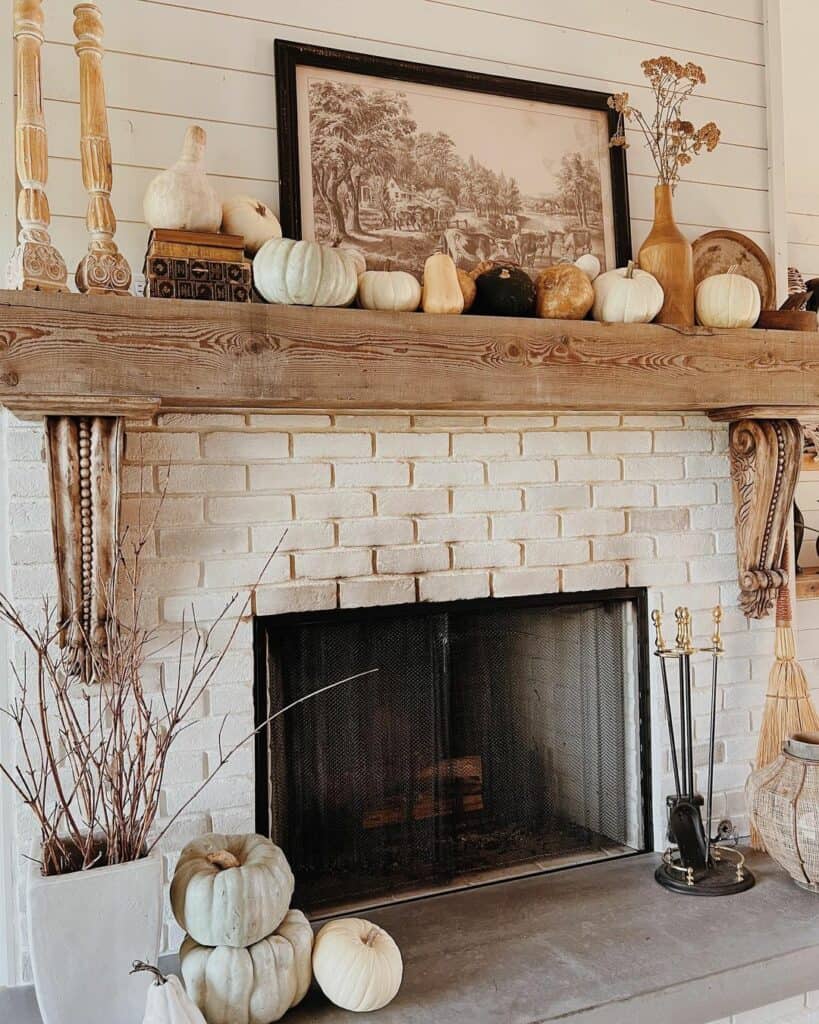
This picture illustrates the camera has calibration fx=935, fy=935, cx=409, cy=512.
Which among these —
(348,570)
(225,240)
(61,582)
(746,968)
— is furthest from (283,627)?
(746,968)

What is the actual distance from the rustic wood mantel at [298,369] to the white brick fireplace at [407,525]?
0.12 meters

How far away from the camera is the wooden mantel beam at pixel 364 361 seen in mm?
1583

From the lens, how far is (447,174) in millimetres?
2141

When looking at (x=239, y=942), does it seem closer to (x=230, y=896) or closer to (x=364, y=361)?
(x=230, y=896)

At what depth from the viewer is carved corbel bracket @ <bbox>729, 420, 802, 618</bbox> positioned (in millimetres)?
2232

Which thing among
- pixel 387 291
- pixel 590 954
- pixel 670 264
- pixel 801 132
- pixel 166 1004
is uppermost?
pixel 801 132

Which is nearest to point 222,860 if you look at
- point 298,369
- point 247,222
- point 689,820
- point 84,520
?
point 84,520

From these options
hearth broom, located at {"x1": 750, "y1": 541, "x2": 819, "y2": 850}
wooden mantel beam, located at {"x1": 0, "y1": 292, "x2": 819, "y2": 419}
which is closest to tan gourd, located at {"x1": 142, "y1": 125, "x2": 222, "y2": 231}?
wooden mantel beam, located at {"x1": 0, "y1": 292, "x2": 819, "y2": 419}

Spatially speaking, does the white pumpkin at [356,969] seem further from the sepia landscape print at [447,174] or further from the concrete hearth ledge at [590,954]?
the sepia landscape print at [447,174]

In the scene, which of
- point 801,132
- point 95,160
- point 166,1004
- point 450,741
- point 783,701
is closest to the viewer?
point 166,1004

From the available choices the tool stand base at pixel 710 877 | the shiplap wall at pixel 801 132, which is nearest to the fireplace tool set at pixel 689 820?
the tool stand base at pixel 710 877

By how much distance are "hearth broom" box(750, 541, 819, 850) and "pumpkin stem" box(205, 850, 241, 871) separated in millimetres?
1333

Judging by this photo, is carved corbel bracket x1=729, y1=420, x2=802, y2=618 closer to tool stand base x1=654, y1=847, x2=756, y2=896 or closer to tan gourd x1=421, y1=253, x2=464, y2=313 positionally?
tool stand base x1=654, y1=847, x2=756, y2=896

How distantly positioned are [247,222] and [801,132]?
6.24ft
